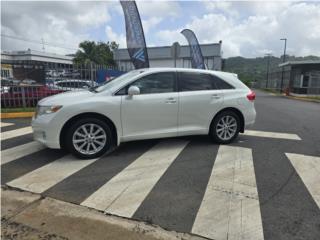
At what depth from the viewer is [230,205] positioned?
2.99 metres

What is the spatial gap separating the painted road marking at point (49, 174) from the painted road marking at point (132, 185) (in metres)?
0.75

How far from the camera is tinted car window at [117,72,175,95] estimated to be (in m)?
4.72

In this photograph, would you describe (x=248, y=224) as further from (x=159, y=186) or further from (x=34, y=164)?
(x=34, y=164)

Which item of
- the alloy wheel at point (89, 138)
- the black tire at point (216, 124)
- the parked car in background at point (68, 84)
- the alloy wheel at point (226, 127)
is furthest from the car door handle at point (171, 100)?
the parked car in background at point (68, 84)

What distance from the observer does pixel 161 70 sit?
16.3 ft

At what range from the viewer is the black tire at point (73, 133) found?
429 centimetres

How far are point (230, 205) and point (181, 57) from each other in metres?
34.6

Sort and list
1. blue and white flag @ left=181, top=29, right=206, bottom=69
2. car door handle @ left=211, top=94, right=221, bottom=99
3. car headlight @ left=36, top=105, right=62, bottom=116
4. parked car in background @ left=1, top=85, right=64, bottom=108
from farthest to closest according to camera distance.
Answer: blue and white flag @ left=181, top=29, right=206, bottom=69 < parked car in background @ left=1, top=85, right=64, bottom=108 < car door handle @ left=211, top=94, right=221, bottom=99 < car headlight @ left=36, top=105, right=62, bottom=116

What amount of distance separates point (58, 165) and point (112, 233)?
6.98ft

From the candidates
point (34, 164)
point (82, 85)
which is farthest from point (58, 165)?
point (82, 85)

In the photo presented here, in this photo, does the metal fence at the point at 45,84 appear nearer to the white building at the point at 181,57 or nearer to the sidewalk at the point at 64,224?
the sidewalk at the point at 64,224

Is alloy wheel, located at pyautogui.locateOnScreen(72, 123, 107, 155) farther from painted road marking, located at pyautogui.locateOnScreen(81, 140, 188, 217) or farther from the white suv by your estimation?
painted road marking, located at pyautogui.locateOnScreen(81, 140, 188, 217)

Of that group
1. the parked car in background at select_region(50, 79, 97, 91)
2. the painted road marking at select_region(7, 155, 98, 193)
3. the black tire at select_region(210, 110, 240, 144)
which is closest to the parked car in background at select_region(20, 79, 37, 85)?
the parked car in background at select_region(50, 79, 97, 91)

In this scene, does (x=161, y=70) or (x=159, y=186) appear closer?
(x=159, y=186)
